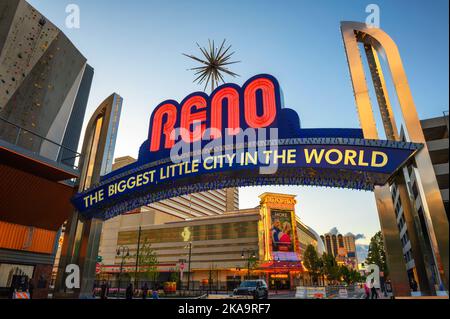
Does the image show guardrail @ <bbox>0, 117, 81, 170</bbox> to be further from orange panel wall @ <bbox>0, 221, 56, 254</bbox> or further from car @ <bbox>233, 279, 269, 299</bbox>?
car @ <bbox>233, 279, 269, 299</bbox>

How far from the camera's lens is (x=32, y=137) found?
2394 cm

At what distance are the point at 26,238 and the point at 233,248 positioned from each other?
217ft

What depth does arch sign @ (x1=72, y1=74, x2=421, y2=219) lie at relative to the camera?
10281mm

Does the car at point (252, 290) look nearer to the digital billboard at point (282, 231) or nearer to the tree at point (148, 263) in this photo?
the tree at point (148, 263)

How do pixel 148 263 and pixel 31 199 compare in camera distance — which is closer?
pixel 31 199

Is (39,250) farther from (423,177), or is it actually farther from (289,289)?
(289,289)

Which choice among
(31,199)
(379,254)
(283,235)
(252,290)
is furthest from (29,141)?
(283,235)

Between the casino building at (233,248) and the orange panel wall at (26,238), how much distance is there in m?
53.7

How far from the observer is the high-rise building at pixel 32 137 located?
17.0m

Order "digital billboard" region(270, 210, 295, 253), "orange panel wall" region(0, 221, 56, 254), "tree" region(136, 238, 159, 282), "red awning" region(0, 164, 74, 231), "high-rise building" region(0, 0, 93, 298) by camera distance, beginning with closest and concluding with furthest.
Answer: "red awning" region(0, 164, 74, 231)
"high-rise building" region(0, 0, 93, 298)
"orange panel wall" region(0, 221, 56, 254)
"tree" region(136, 238, 159, 282)
"digital billboard" region(270, 210, 295, 253)

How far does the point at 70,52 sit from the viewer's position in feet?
93.5

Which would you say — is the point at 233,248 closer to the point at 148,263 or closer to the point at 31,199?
the point at 148,263

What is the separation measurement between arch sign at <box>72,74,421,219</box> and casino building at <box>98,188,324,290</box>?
193ft

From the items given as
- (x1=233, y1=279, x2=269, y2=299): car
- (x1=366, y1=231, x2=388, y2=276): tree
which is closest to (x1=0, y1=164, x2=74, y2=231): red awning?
(x1=233, y1=279, x2=269, y2=299): car
